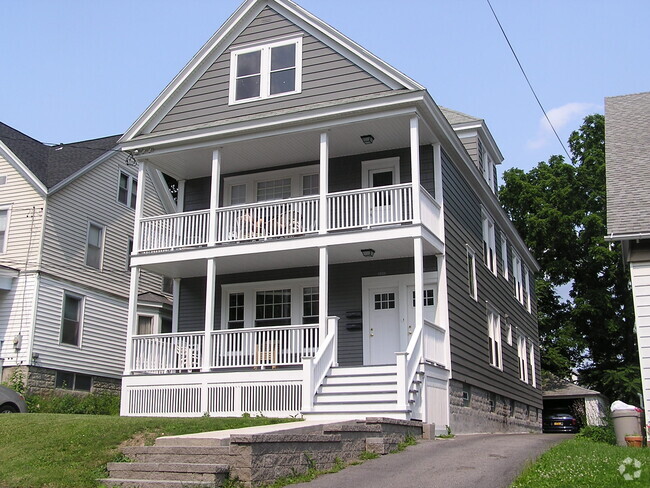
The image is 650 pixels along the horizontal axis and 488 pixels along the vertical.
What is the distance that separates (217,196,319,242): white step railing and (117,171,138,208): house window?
10.4 meters

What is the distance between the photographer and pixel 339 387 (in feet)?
48.1

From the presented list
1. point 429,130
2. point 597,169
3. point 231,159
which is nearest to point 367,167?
point 429,130

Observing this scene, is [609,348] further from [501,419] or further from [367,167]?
[367,167]

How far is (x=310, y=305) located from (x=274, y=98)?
16.4 ft

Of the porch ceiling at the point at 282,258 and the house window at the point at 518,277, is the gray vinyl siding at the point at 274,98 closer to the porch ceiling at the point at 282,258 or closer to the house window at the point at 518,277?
the porch ceiling at the point at 282,258

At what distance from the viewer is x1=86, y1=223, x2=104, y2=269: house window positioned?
2505 centimetres

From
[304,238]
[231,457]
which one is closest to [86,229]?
[304,238]

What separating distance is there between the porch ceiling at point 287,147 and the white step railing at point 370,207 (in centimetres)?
147

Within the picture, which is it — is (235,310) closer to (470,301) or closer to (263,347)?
(263,347)

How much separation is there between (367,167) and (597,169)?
78.6 ft

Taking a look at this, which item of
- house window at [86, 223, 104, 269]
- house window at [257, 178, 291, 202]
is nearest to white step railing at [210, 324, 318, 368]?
house window at [257, 178, 291, 202]

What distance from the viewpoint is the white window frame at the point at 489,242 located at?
72.7 feet

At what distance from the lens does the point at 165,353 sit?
1717 centimetres

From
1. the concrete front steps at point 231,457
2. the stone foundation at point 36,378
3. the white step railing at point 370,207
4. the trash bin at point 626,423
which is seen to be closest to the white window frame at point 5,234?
the stone foundation at point 36,378
